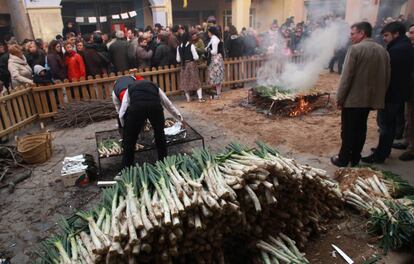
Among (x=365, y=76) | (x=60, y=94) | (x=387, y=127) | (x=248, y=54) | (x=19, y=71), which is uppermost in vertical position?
(x=365, y=76)

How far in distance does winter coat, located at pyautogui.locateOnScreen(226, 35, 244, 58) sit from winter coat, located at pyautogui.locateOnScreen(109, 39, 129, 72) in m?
4.08

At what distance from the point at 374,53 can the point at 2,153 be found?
7021 mm

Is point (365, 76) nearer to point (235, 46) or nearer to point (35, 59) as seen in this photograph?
point (235, 46)

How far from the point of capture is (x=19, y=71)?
830 cm

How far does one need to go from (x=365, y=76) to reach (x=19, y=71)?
8.41 meters

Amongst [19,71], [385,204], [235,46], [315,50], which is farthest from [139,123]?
Answer: [315,50]

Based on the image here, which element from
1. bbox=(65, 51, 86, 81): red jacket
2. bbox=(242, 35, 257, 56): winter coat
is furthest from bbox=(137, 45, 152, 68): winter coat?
bbox=(242, 35, 257, 56): winter coat

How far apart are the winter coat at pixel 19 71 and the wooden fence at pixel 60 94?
16.4 inches

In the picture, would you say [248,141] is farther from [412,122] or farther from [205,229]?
[205,229]

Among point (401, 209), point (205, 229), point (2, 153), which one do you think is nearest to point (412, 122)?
point (401, 209)

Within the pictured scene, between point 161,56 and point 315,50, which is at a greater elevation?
point 161,56

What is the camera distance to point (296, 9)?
22.7m

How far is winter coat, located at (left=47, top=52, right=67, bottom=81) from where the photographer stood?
339 inches

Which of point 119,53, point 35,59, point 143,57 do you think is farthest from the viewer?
point 143,57
